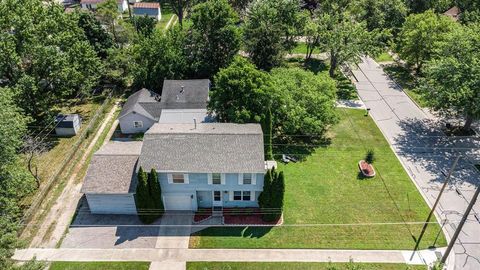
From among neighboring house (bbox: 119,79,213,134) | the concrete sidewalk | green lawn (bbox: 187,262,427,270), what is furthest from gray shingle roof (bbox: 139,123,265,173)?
neighboring house (bbox: 119,79,213,134)

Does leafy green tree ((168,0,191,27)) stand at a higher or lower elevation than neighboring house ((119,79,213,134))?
higher

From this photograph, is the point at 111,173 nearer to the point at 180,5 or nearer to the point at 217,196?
the point at 217,196

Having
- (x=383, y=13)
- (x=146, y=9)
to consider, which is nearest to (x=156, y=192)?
(x=383, y=13)

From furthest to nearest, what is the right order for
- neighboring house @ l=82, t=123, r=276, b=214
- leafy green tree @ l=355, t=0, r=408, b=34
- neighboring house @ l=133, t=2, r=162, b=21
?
neighboring house @ l=133, t=2, r=162, b=21 → leafy green tree @ l=355, t=0, r=408, b=34 → neighboring house @ l=82, t=123, r=276, b=214

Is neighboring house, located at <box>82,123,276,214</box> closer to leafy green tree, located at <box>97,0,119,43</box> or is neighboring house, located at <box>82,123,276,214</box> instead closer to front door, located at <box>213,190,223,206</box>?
front door, located at <box>213,190,223,206</box>

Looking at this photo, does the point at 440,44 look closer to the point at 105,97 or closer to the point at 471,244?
the point at 471,244

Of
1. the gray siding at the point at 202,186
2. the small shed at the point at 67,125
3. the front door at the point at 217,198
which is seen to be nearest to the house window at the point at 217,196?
the front door at the point at 217,198

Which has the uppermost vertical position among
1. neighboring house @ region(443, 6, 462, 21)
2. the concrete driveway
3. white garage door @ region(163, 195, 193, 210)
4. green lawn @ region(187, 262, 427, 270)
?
neighboring house @ region(443, 6, 462, 21)

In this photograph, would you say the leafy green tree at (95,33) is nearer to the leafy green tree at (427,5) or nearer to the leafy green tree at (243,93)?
the leafy green tree at (243,93)
